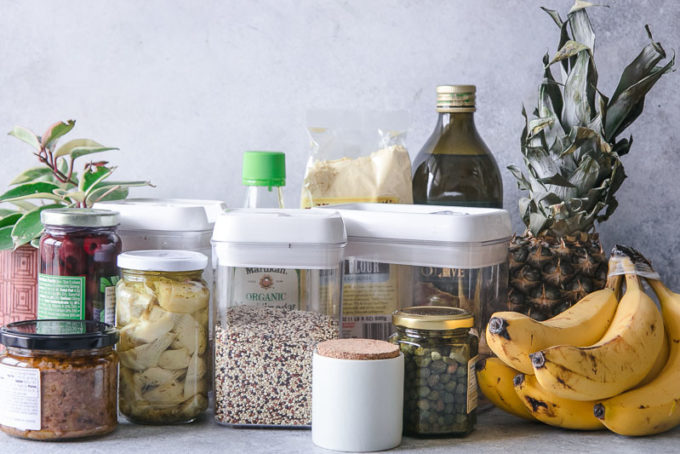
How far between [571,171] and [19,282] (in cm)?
73

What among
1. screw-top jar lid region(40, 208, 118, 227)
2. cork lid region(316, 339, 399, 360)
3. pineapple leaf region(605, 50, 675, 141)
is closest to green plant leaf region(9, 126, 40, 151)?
screw-top jar lid region(40, 208, 118, 227)

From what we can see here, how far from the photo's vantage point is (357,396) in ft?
2.92

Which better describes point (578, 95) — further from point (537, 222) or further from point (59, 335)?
point (59, 335)

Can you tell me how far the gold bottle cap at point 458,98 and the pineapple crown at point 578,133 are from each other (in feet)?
0.29

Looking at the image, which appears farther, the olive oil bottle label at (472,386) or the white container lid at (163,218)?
the white container lid at (163,218)

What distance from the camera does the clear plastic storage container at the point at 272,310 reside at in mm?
933

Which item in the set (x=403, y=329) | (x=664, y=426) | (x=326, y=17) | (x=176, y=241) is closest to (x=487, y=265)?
(x=403, y=329)

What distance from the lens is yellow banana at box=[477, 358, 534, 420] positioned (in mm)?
1001

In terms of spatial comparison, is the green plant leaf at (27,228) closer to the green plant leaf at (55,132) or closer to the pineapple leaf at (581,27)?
the green plant leaf at (55,132)

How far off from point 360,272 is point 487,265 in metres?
0.15

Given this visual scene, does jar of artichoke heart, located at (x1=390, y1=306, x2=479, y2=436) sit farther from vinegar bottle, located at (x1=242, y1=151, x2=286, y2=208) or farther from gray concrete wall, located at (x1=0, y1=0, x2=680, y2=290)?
gray concrete wall, located at (x1=0, y1=0, x2=680, y2=290)

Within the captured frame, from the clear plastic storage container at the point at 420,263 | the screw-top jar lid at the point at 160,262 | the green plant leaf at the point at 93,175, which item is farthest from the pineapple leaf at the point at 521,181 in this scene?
the green plant leaf at the point at 93,175

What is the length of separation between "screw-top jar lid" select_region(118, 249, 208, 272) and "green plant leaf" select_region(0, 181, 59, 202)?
0.86 ft

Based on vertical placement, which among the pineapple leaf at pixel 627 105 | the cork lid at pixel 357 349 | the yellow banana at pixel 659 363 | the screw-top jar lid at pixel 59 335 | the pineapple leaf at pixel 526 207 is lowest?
the yellow banana at pixel 659 363
